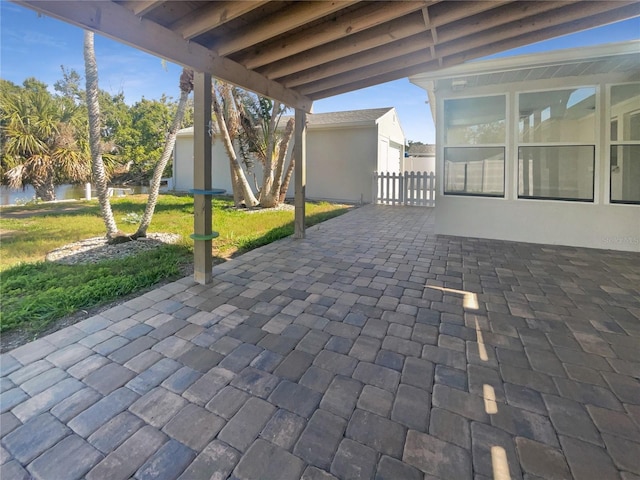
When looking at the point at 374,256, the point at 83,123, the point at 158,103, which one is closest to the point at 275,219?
the point at 374,256

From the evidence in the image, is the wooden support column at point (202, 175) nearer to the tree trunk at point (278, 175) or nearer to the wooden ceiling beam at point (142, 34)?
the wooden ceiling beam at point (142, 34)

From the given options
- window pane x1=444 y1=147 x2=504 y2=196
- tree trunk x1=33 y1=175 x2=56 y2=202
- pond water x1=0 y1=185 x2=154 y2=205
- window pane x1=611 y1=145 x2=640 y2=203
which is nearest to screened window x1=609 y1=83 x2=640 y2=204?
window pane x1=611 y1=145 x2=640 y2=203

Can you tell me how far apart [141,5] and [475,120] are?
5.20m

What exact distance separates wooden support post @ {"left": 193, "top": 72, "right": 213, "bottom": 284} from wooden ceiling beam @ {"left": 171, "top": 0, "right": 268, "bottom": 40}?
48 centimetres

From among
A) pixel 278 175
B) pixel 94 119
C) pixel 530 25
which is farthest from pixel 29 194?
pixel 530 25

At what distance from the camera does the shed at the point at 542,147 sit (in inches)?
192

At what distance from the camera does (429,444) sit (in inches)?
60.9

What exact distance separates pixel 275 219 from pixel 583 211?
5815mm

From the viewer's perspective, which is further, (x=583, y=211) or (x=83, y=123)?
(x=83, y=123)

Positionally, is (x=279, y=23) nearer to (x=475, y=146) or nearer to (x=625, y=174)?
(x=475, y=146)

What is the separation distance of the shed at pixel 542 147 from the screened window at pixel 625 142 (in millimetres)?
12

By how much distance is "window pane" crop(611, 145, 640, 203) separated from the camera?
4910 mm

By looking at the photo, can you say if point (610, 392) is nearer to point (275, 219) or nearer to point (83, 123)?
point (275, 219)

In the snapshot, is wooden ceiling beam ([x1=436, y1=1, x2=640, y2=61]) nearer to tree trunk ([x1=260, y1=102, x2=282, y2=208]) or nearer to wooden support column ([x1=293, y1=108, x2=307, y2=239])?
wooden support column ([x1=293, y1=108, x2=307, y2=239])
